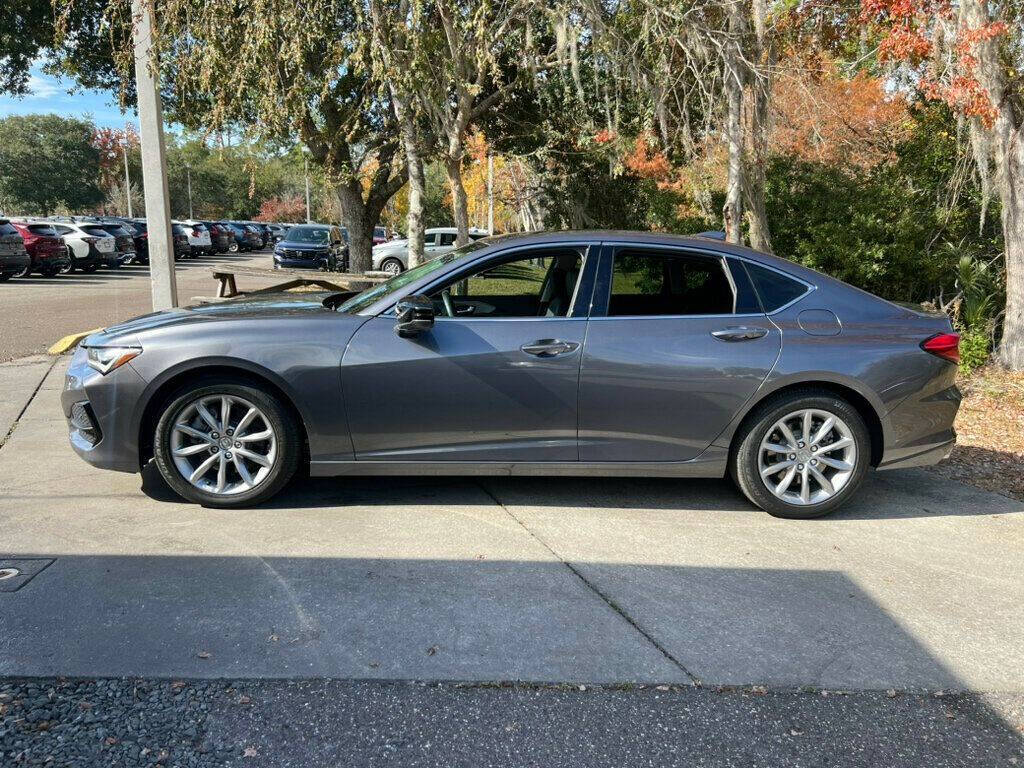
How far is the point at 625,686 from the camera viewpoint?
2.99 meters

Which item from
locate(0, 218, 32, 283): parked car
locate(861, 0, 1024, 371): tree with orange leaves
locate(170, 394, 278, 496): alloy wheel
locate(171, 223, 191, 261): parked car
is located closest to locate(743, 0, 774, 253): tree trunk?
locate(861, 0, 1024, 371): tree with orange leaves

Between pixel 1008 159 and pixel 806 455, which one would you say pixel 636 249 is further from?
pixel 1008 159

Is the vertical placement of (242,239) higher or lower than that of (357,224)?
higher

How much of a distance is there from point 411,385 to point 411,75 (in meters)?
7.50

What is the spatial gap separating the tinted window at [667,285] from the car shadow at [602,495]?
1.17 meters

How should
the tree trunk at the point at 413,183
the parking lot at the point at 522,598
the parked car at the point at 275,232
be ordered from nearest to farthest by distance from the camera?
the parking lot at the point at 522,598 < the tree trunk at the point at 413,183 < the parked car at the point at 275,232

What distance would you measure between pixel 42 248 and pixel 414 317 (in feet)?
68.1

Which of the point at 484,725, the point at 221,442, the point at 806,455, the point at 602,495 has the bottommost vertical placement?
the point at 484,725

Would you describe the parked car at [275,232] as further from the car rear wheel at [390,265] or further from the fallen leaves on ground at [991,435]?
the fallen leaves on ground at [991,435]

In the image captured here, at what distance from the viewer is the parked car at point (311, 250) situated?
29.5 metres

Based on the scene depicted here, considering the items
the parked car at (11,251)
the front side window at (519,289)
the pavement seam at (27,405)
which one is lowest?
the pavement seam at (27,405)

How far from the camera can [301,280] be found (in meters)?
13.8

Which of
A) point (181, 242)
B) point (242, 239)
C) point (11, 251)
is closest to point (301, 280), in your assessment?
point (11, 251)

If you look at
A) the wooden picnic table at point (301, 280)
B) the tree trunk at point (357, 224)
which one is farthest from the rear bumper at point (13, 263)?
the tree trunk at point (357, 224)
